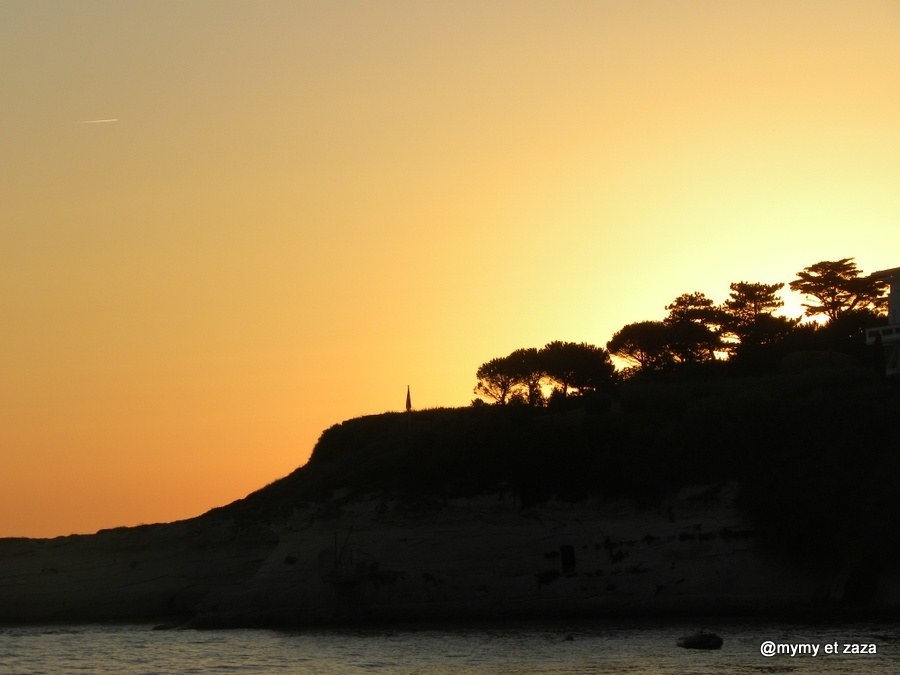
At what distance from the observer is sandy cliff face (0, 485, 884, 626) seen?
48000 mm

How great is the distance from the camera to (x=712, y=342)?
80.1m

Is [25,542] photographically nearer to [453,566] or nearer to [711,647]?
[453,566]

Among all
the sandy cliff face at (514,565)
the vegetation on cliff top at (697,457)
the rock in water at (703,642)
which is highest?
the vegetation on cliff top at (697,457)

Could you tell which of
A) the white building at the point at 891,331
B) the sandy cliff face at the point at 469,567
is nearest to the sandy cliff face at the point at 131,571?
the sandy cliff face at the point at 469,567

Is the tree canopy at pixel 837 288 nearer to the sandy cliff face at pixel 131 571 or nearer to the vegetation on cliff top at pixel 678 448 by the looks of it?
the vegetation on cliff top at pixel 678 448

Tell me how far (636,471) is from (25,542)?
34193 millimetres

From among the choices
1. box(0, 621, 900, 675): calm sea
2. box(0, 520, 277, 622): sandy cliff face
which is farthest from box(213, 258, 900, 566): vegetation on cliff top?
box(0, 621, 900, 675): calm sea

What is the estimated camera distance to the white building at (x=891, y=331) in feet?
193

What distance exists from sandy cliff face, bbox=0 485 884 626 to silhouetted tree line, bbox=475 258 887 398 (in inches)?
755

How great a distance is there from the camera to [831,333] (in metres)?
76.6

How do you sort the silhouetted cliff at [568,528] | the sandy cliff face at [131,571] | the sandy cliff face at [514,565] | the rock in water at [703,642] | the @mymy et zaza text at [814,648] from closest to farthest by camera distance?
1. the @mymy et zaza text at [814,648]
2. the rock in water at [703,642]
3. the silhouetted cliff at [568,528]
4. the sandy cliff face at [514,565]
5. the sandy cliff face at [131,571]

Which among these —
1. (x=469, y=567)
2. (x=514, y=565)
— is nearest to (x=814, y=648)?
(x=514, y=565)

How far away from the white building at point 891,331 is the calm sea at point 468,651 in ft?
68.6

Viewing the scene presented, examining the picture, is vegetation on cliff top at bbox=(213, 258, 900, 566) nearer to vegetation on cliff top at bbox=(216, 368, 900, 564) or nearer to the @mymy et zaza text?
vegetation on cliff top at bbox=(216, 368, 900, 564)
